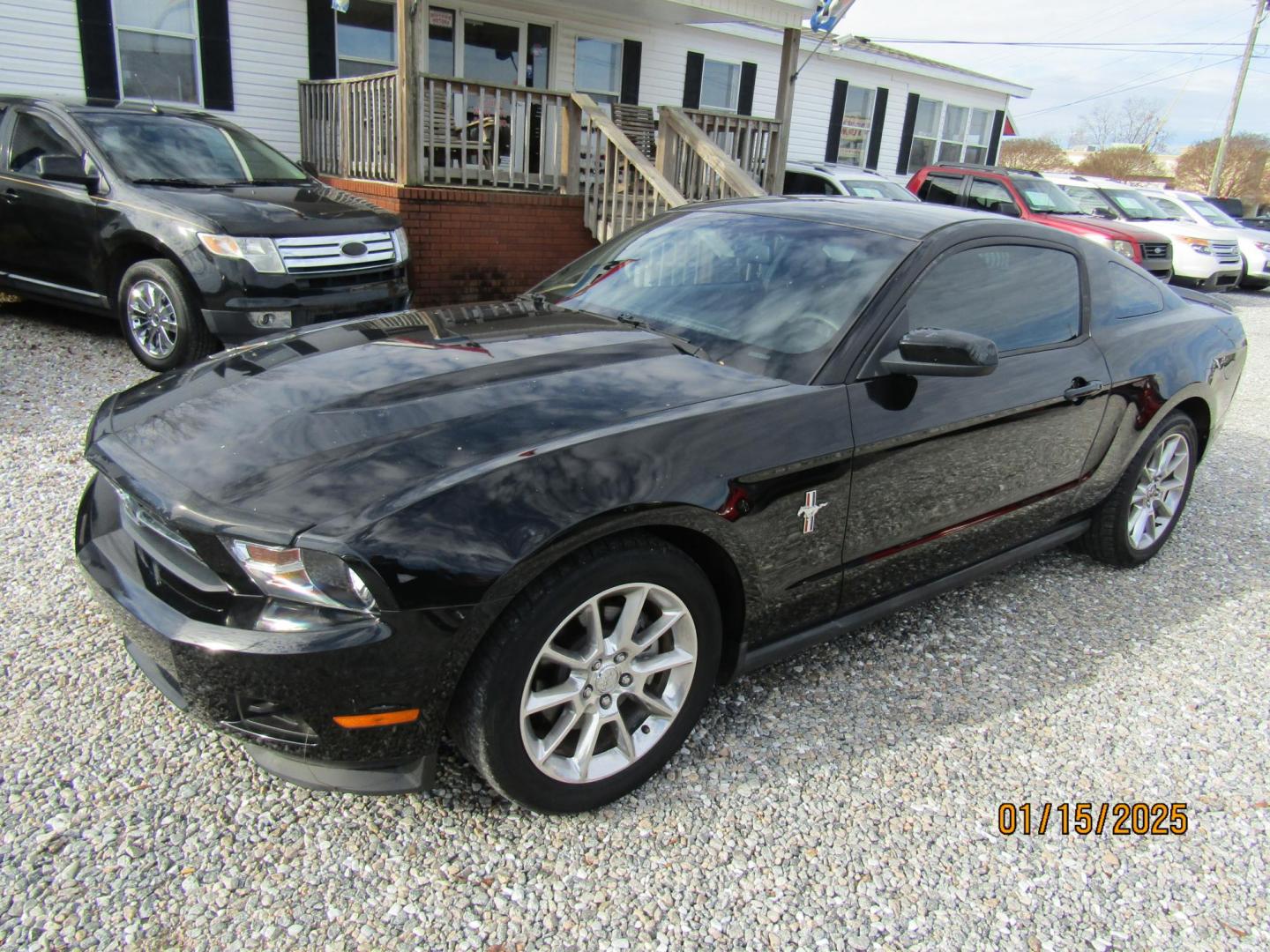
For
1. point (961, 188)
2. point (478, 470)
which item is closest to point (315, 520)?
point (478, 470)

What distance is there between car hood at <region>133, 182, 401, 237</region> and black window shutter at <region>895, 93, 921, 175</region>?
15622mm

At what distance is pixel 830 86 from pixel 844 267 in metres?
16.4

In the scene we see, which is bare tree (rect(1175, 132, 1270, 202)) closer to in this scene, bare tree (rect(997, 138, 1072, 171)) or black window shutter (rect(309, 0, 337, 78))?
bare tree (rect(997, 138, 1072, 171))

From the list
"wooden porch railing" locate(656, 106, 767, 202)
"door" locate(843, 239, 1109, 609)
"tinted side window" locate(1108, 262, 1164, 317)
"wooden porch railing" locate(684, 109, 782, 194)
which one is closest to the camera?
"door" locate(843, 239, 1109, 609)

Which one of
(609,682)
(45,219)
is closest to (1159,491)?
(609,682)

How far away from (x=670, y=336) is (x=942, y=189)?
1163 centimetres

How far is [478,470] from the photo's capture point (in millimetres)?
2141

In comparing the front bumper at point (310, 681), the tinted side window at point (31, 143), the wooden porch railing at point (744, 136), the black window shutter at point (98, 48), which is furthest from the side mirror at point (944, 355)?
the black window shutter at point (98, 48)

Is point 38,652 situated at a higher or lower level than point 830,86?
lower

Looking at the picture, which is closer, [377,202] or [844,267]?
[844,267]

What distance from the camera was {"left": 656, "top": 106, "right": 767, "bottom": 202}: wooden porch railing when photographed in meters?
8.62

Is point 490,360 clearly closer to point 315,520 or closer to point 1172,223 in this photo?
point 315,520
